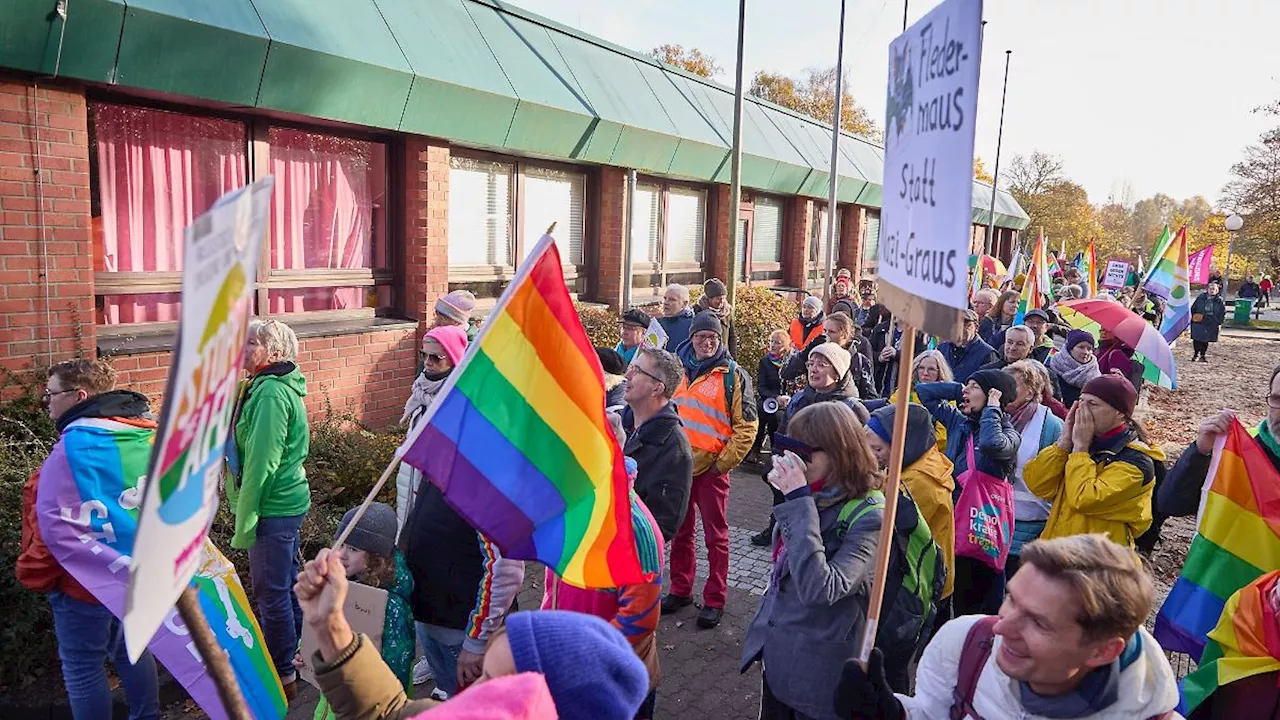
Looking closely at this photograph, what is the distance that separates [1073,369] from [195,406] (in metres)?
7.92

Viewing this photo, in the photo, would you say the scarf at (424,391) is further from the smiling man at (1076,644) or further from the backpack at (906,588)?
the smiling man at (1076,644)

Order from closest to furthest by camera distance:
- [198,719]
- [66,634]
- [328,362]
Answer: [66,634], [198,719], [328,362]

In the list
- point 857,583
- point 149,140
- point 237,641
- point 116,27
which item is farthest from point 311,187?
point 857,583

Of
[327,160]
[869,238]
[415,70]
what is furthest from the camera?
[869,238]

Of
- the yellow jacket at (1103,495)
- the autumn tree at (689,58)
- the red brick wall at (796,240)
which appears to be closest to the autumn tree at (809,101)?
the autumn tree at (689,58)

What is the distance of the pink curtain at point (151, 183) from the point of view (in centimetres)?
645

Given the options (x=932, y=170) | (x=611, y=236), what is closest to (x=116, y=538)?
(x=932, y=170)

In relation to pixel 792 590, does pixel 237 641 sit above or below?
below

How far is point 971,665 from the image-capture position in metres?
2.22

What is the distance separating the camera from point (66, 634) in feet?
11.6

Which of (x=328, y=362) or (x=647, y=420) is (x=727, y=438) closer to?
(x=647, y=420)

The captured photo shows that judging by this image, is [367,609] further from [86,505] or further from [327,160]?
[327,160]

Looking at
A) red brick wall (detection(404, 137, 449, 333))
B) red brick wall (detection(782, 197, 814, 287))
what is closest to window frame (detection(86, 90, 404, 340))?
red brick wall (detection(404, 137, 449, 333))

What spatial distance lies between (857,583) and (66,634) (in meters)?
3.18
